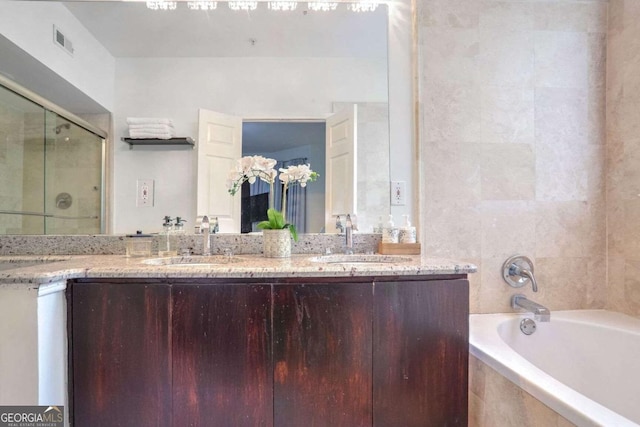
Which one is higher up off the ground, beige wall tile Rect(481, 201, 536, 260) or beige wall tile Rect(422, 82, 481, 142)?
beige wall tile Rect(422, 82, 481, 142)

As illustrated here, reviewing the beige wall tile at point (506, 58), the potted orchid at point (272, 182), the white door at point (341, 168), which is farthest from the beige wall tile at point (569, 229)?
the potted orchid at point (272, 182)

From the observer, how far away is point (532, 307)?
1354mm

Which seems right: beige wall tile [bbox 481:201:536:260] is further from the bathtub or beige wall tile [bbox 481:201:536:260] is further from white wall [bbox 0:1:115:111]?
white wall [bbox 0:1:115:111]

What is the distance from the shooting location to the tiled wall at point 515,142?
1485mm

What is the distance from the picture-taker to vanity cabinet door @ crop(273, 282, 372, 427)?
934 mm

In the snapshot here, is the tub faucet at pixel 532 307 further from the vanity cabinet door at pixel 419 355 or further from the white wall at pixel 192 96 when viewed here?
the white wall at pixel 192 96

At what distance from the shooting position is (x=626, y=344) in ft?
4.15

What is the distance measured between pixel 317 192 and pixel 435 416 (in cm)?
105

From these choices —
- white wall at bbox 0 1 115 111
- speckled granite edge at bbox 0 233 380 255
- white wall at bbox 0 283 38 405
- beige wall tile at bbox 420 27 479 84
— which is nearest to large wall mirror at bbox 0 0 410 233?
white wall at bbox 0 1 115 111

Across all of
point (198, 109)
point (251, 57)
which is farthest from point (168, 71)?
point (251, 57)

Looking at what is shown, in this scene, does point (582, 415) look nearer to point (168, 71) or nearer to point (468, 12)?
point (468, 12)

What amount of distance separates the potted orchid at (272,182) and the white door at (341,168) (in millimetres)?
112

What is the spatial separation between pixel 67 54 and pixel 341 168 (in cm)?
155
